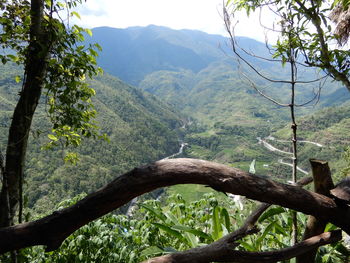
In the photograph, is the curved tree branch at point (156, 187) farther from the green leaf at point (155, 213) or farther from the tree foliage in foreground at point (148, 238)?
the green leaf at point (155, 213)

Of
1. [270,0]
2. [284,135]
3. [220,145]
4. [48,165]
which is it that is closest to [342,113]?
[284,135]

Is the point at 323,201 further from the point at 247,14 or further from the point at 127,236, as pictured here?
the point at 247,14

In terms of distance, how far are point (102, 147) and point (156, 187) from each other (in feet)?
249

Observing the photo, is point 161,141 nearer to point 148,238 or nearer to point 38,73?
point 148,238

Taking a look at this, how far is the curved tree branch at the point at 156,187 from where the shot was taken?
3.25 ft

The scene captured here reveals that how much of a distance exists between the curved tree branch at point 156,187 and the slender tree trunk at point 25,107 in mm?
1104

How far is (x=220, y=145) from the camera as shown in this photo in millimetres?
101750

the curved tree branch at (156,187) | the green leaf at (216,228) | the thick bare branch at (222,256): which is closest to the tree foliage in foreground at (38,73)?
the curved tree branch at (156,187)

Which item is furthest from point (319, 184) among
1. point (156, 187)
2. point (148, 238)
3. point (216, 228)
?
point (148, 238)

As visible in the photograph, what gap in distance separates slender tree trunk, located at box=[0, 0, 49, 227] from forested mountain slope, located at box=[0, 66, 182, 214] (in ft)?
1.42

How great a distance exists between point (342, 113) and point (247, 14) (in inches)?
4090

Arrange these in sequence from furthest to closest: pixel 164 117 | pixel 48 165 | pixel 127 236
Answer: pixel 164 117 < pixel 48 165 < pixel 127 236

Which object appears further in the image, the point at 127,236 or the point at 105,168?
the point at 105,168

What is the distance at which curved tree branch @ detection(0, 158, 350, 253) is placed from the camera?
39.0 inches
